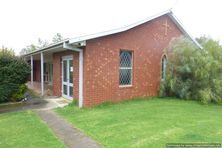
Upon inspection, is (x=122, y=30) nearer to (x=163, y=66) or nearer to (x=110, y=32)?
(x=110, y=32)

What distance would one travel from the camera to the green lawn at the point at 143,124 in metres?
4.60

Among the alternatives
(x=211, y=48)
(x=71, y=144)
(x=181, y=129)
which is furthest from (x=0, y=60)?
(x=211, y=48)

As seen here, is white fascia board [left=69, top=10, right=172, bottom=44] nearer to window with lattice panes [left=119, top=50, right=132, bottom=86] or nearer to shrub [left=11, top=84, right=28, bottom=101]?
window with lattice panes [left=119, top=50, right=132, bottom=86]

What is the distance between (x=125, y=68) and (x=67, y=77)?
325 centimetres

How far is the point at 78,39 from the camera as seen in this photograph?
736cm

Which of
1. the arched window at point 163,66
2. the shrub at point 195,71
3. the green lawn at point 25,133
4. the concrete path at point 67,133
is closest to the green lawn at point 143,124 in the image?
the concrete path at point 67,133

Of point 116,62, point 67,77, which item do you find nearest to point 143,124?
point 116,62

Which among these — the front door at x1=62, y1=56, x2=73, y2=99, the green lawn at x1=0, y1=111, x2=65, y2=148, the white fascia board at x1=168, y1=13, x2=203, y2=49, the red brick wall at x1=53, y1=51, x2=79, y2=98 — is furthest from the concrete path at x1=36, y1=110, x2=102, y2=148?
the white fascia board at x1=168, y1=13, x2=203, y2=49

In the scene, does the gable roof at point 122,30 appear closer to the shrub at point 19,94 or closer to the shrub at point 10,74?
the shrub at point 10,74

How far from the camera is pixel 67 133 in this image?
5.17m

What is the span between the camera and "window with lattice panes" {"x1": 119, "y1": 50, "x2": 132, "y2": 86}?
9.23m

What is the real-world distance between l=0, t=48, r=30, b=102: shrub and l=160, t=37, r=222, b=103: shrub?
24.9 feet

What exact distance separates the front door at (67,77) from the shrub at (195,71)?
5.13 meters

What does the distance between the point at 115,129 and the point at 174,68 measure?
6.25 meters
